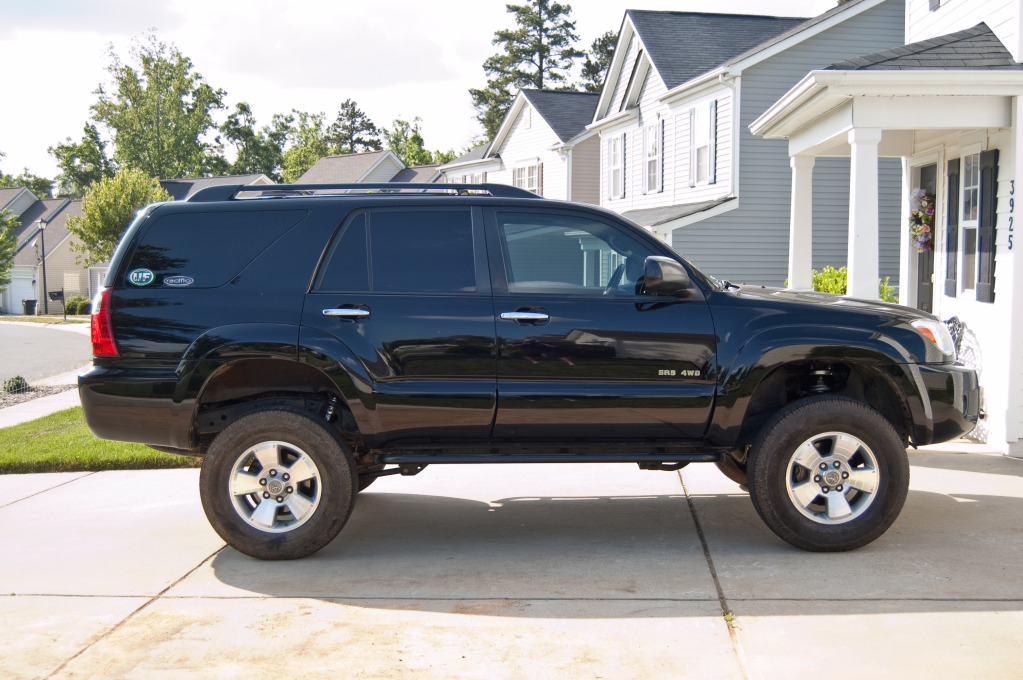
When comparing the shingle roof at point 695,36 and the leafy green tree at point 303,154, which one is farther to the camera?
the leafy green tree at point 303,154

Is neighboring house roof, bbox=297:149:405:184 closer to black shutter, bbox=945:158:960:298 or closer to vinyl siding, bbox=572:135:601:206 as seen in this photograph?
vinyl siding, bbox=572:135:601:206

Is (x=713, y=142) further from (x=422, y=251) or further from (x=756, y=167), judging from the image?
(x=422, y=251)

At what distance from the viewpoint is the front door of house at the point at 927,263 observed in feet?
36.5

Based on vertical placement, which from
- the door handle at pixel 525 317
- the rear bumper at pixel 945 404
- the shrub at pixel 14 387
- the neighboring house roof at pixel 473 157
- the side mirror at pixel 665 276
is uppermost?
the neighboring house roof at pixel 473 157

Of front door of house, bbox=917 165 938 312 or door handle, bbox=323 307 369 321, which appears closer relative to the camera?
door handle, bbox=323 307 369 321

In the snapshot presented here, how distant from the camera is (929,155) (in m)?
11.0

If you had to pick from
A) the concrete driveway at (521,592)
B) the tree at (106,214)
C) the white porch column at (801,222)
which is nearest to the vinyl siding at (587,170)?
the white porch column at (801,222)

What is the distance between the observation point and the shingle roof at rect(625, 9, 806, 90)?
22.8m

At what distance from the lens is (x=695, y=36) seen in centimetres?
2386

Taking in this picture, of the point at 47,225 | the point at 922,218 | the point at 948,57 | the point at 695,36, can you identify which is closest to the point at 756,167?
the point at 695,36

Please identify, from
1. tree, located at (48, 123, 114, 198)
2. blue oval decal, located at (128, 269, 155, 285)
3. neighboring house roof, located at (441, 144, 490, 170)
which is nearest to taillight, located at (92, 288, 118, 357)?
blue oval decal, located at (128, 269, 155, 285)

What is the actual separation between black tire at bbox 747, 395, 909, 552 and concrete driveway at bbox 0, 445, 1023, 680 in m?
0.19

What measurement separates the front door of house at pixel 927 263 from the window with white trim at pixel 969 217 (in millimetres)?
1287

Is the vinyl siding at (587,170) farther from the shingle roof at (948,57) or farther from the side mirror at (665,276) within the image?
the side mirror at (665,276)
